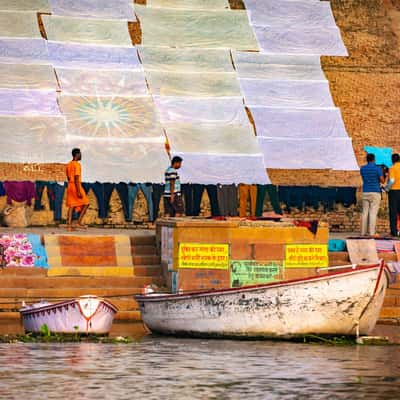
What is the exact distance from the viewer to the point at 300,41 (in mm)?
33719

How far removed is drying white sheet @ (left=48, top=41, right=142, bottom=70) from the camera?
3172 cm

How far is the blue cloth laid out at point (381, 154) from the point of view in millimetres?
31938

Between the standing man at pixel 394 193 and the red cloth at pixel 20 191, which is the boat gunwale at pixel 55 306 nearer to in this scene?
the standing man at pixel 394 193

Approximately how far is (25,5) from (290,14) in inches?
218

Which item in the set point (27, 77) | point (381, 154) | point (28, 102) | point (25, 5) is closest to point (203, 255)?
point (28, 102)

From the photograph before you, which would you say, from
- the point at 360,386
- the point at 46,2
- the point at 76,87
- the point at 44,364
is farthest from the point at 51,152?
the point at 360,386

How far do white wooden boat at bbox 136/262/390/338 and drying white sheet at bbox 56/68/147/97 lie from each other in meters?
10.3

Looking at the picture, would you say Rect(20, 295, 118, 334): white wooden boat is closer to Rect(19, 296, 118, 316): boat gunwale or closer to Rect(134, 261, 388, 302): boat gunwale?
Rect(19, 296, 118, 316): boat gunwale

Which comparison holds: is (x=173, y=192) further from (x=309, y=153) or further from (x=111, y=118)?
(x=309, y=153)

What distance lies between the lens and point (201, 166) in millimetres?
30281

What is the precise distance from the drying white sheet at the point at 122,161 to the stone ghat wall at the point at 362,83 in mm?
1291

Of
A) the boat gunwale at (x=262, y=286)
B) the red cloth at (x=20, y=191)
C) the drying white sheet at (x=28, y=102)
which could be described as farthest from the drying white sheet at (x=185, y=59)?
the boat gunwale at (x=262, y=286)

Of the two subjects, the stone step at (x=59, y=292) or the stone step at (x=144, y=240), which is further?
the stone step at (x=144, y=240)

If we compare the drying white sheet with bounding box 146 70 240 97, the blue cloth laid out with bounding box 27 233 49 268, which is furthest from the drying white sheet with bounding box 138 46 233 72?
the blue cloth laid out with bounding box 27 233 49 268
